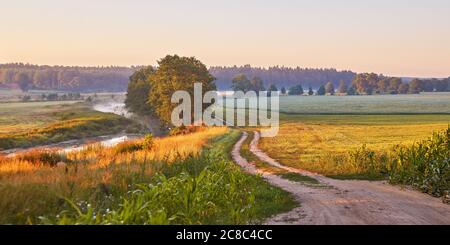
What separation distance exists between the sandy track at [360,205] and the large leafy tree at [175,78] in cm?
4445

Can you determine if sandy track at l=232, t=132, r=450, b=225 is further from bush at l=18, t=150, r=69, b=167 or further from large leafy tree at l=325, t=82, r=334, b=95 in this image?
large leafy tree at l=325, t=82, r=334, b=95

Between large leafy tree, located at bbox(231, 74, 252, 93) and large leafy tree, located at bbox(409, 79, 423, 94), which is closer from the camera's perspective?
large leafy tree, located at bbox(409, 79, 423, 94)

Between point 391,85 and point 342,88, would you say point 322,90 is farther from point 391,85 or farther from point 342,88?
point 391,85

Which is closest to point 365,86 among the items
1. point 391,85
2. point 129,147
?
point 391,85

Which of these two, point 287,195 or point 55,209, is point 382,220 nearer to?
point 287,195

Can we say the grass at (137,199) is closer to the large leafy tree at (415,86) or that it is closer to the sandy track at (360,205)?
the sandy track at (360,205)

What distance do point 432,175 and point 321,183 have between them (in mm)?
4314

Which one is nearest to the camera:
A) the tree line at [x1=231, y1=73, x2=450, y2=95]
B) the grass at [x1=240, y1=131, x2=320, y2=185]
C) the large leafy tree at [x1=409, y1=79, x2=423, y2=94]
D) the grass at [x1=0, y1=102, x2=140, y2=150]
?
the grass at [x1=240, y1=131, x2=320, y2=185]

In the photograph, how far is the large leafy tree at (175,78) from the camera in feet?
207

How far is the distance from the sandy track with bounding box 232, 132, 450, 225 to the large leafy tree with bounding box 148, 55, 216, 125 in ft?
146

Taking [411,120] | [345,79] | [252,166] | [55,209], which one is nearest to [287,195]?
[55,209]

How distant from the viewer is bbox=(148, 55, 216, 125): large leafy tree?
207 ft

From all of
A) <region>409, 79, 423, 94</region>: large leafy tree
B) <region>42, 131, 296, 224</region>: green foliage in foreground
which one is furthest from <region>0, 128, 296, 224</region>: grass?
<region>409, 79, 423, 94</region>: large leafy tree
